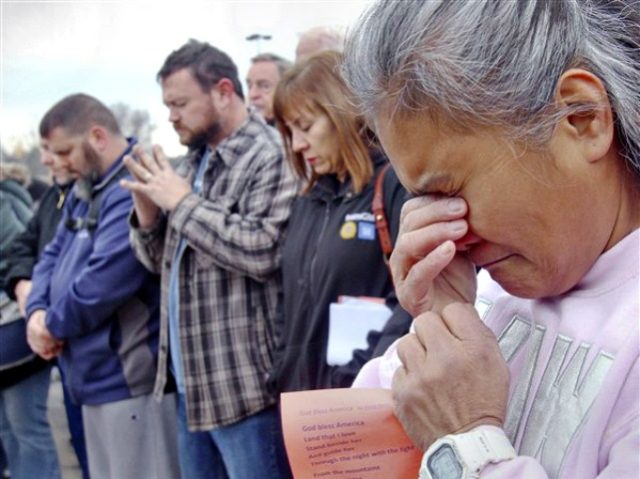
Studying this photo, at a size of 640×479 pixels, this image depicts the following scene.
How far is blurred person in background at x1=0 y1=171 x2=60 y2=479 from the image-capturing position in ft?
11.5

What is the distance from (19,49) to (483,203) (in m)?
2.01

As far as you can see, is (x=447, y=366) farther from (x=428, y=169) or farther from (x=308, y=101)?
(x=308, y=101)

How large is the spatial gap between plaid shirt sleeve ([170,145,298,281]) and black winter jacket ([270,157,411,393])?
12 cm

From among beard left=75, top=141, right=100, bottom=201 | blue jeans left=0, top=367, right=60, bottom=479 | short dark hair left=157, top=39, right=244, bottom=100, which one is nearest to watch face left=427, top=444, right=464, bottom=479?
short dark hair left=157, top=39, right=244, bottom=100

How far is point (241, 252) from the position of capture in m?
2.50

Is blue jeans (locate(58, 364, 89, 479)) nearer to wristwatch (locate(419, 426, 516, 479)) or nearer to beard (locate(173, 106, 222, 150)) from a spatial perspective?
beard (locate(173, 106, 222, 150))

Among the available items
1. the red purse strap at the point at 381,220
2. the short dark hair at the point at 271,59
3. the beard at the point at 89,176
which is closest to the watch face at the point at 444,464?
the red purse strap at the point at 381,220

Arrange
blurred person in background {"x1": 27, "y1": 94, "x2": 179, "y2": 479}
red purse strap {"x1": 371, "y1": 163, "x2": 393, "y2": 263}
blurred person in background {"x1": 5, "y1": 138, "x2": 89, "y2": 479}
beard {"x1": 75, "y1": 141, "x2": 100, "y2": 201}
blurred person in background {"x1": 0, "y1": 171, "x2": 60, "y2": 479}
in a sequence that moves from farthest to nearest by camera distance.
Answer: blurred person in background {"x1": 0, "y1": 171, "x2": 60, "y2": 479}
blurred person in background {"x1": 5, "y1": 138, "x2": 89, "y2": 479}
beard {"x1": 75, "y1": 141, "x2": 100, "y2": 201}
blurred person in background {"x1": 27, "y1": 94, "x2": 179, "y2": 479}
red purse strap {"x1": 371, "y1": 163, "x2": 393, "y2": 263}

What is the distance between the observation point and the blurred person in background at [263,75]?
411 cm

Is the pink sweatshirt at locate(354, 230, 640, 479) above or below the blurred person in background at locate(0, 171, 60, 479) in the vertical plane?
above

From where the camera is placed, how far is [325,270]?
85.7 inches

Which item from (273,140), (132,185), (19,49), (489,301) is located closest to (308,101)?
(273,140)

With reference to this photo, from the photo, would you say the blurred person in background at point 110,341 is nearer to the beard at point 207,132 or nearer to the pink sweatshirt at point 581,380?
the beard at point 207,132

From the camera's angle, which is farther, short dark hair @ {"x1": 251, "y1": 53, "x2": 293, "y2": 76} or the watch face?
short dark hair @ {"x1": 251, "y1": 53, "x2": 293, "y2": 76}
